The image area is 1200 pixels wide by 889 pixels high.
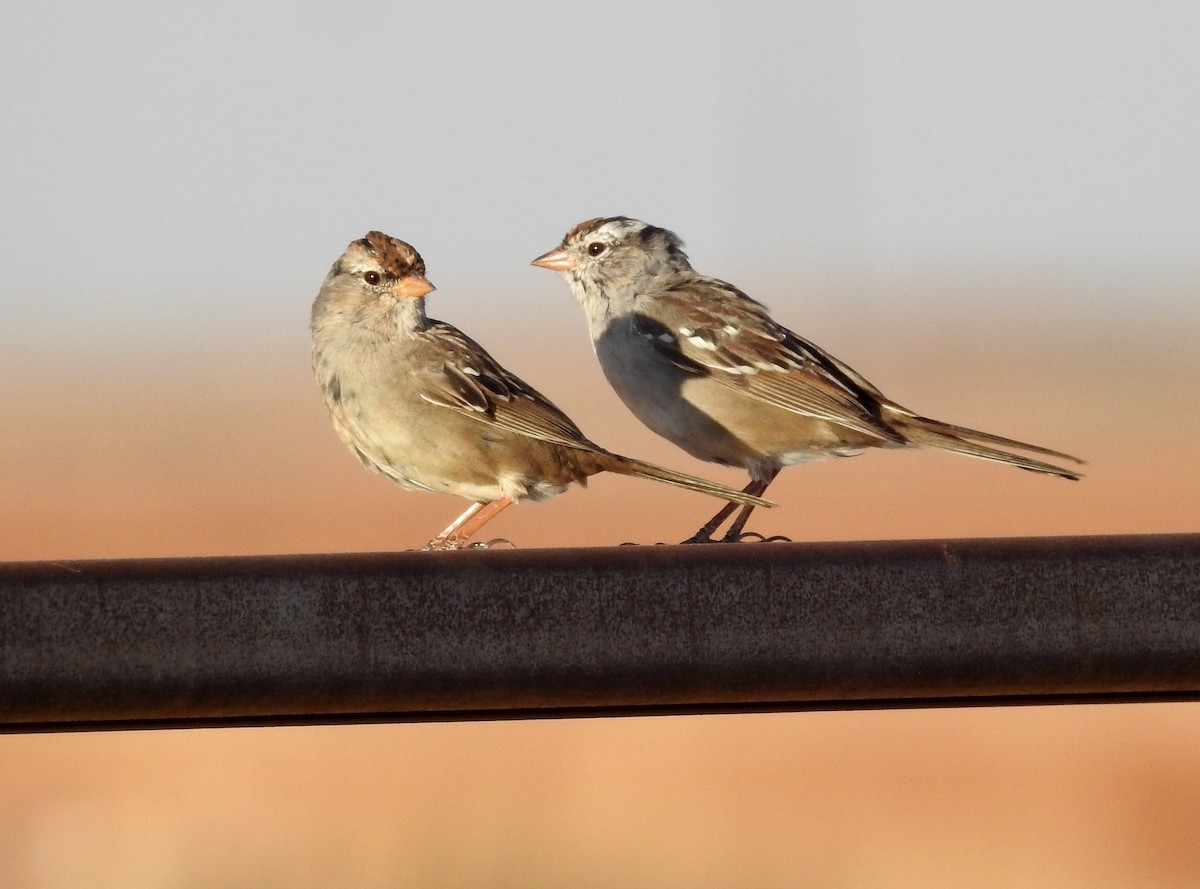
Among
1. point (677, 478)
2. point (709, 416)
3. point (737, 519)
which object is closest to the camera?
point (677, 478)

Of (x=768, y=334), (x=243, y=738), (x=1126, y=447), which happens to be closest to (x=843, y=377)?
(x=768, y=334)

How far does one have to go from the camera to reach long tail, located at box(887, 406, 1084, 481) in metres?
6.29

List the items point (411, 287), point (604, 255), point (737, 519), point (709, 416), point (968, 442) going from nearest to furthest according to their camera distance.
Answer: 1. point (411, 287)
2. point (968, 442)
3. point (709, 416)
4. point (737, 519)
5. point (604, 255)

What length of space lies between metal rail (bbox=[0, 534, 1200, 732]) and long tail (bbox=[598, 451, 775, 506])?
77.6 inches

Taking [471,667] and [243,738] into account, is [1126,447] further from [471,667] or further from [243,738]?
[471,667]

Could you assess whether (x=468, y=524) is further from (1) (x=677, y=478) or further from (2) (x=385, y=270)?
(1) (x=677, y=478)

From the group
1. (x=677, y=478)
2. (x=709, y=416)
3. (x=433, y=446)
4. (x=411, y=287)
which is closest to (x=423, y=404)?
(x=433, y=446)

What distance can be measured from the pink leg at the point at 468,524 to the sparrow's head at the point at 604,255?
2.02 metres

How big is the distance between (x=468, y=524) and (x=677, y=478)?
182 cm

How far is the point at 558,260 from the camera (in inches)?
337

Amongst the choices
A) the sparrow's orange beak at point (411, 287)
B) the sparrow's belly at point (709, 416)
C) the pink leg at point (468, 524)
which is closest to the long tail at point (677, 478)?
the pink leg at point (468, 524)

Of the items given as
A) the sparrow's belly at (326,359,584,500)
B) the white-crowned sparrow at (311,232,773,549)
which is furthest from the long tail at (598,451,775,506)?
the sparrow's belly at (326,359,584,500)

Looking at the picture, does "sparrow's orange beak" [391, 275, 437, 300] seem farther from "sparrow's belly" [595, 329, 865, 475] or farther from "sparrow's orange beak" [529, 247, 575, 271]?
"sparrow's orange beak" [529, 247, 575, 271]

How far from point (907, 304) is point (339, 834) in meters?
108
